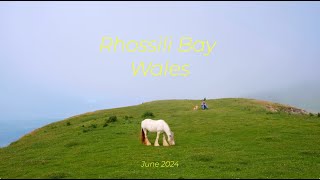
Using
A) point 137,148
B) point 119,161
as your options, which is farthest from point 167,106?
point 119,161

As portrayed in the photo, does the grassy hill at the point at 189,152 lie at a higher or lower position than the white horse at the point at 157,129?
lower

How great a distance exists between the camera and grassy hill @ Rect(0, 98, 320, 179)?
22.9 metres

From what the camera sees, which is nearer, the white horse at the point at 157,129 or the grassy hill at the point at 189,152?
the grassy hill at the point at 189,152

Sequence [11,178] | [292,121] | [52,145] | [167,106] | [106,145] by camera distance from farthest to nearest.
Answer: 1. [167,106]
2. [292,121]
3. [52,145]
4. [106,145]
5. [11,178]

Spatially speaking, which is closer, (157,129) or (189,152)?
(189,152)

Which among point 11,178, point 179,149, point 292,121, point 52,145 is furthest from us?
point 292,121

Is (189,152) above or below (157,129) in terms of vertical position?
below

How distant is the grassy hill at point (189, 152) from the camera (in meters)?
22.9

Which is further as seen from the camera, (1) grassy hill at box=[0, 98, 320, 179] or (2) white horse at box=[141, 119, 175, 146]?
(2) white horse at box=[141, 119, 175, 146]

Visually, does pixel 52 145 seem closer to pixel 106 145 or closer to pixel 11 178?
pixel 106 145

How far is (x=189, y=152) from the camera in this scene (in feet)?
94.3

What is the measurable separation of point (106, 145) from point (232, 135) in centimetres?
1217

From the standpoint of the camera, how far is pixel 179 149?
30094mm

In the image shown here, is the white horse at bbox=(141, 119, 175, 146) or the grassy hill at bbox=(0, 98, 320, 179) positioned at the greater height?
the white horse at bbox=(141, 119, 175, 146)
